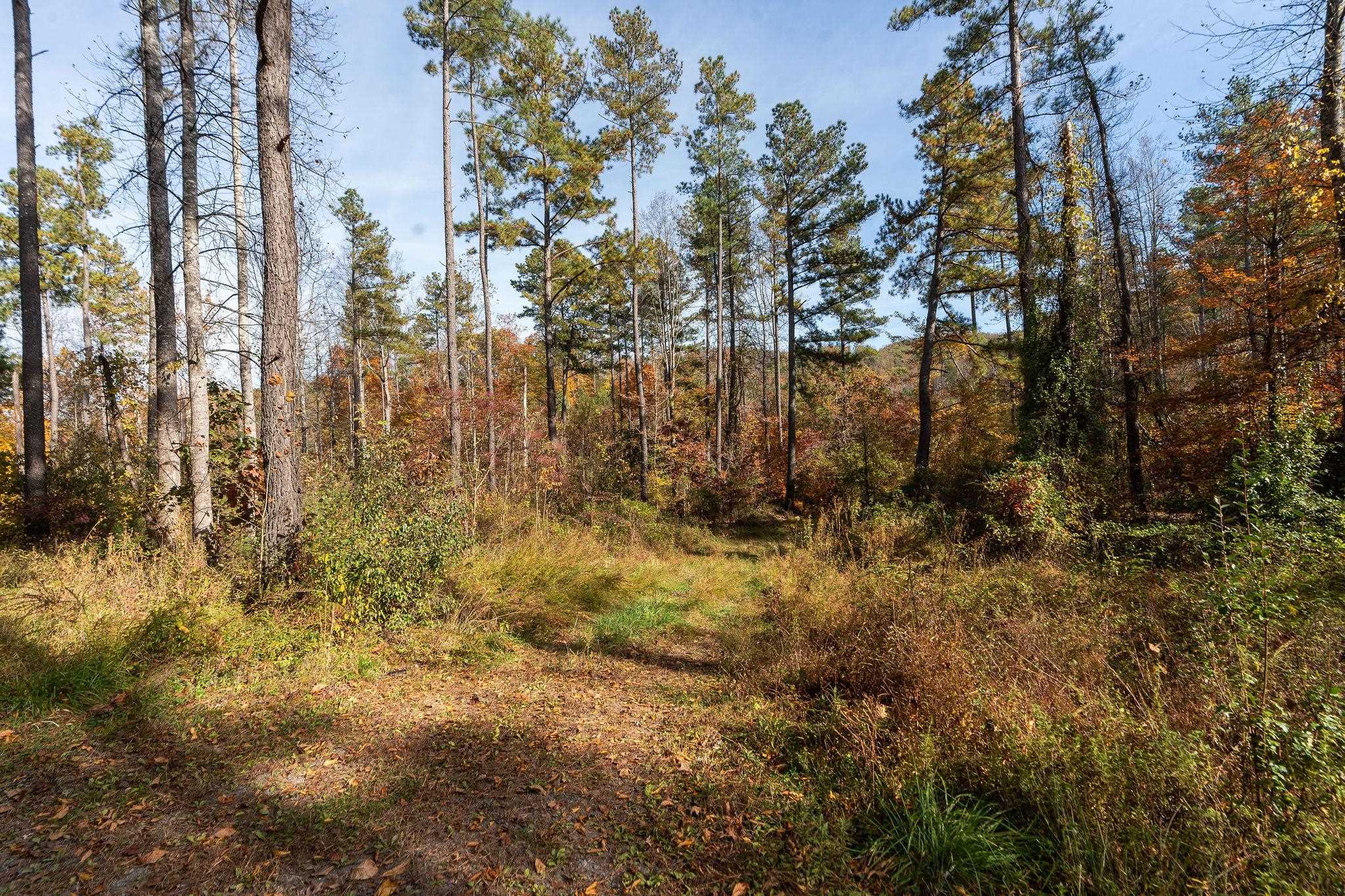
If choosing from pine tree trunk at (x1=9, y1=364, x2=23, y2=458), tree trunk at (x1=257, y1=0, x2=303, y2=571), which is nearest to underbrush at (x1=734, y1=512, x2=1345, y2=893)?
tree trunk at (x1=257, y1=0, x2=303, y2=571)

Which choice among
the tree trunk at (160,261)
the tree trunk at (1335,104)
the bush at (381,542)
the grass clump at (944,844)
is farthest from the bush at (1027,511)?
the tree trunk at (160,261)

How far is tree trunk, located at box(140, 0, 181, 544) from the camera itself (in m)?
6.82

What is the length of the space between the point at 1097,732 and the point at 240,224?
1040 centimetres

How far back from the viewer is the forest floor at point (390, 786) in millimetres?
2379

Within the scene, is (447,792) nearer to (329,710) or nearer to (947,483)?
(329,710)

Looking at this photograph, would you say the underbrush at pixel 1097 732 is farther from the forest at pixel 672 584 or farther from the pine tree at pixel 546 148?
the pine tree at pixel 546 148

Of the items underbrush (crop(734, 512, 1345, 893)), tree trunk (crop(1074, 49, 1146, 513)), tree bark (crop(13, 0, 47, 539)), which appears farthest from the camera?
tree trunk (crop(1074, 49, 1146, 513))

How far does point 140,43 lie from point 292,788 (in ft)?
32.7

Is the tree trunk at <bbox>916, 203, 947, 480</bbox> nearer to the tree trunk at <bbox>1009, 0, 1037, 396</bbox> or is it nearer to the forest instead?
the forest

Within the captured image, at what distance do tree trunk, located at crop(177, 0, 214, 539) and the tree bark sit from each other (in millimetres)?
3260

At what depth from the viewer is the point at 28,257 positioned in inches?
312

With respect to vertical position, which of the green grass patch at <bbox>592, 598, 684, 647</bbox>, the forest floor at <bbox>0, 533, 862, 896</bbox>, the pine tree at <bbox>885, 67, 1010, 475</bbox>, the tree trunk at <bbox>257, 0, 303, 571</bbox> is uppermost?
the pine tree at <bbox>885, 67, 1010, 475</bbox>

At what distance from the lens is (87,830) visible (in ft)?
8.04

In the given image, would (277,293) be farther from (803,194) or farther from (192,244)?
(803,194)
